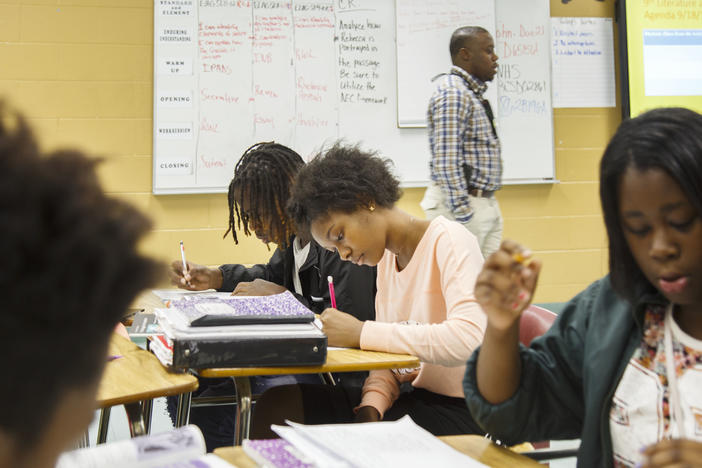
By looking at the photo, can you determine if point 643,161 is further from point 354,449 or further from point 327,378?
point 327,378

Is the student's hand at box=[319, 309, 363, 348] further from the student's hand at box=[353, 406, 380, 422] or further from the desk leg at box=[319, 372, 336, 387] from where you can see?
the desk leg at box=[319, 372, 336, 387]

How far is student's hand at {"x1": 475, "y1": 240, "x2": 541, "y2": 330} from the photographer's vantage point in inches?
31.6

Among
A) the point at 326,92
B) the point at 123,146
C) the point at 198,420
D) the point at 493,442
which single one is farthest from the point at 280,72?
the point at 493,442

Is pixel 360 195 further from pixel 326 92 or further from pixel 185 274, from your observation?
pixel 326 92

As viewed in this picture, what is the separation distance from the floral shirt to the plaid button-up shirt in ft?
7.09

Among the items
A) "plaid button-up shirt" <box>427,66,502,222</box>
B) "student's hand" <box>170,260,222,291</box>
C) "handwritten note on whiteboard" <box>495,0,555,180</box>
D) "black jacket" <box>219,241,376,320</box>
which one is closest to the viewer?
"black jacket" <box>219,241,376,320</box>

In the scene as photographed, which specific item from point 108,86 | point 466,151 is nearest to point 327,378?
point 466,151

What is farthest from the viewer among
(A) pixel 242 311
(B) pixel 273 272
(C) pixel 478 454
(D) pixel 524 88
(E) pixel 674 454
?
(D) pixel 524 88

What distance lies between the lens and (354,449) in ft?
2.72

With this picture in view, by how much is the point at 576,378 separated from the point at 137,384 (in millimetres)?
774

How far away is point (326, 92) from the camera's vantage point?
3.82 meters

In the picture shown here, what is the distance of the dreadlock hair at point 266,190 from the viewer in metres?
2.43

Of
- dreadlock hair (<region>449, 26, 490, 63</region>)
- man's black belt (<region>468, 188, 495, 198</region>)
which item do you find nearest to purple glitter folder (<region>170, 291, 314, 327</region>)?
man's black belt (<region>468, 188, 495, 198</region>)

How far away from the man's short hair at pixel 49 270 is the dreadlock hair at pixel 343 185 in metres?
1.36
